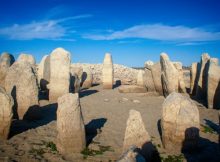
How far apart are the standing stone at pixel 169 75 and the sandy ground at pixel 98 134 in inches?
59.0

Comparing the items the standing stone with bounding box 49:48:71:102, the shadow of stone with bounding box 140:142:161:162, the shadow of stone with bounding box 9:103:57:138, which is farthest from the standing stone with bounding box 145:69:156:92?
the shadow of stone with bounding box 140:142:161:162

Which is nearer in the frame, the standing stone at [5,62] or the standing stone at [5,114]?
the standing stone at [5,114]

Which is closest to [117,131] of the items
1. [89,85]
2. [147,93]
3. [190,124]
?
[190,124]

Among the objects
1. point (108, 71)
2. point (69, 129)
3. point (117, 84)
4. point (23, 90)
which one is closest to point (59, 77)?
point (23, 90)

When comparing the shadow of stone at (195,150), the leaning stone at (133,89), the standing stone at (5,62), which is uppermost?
the standing stone at (5,62)

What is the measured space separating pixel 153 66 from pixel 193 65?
3018mm

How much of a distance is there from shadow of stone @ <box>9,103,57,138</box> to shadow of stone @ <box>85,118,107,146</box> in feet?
5.16

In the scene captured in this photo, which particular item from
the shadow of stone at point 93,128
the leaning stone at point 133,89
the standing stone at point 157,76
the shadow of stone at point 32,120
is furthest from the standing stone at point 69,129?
the leaning stone at point 133,89

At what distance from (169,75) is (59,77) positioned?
5.76 metres

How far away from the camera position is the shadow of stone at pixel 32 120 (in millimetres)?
9023

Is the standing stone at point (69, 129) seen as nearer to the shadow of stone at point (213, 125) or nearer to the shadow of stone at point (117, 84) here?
the shadow of stone at point (213, 125)

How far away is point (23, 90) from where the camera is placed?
1024 cm

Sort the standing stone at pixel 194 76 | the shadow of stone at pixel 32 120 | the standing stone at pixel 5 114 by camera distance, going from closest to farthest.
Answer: the standing stone at pixel 5 114
the shadow of stone at pixel 32 120
the standing stone at pixel 194 76

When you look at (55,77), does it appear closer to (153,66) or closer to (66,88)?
(66,88)
